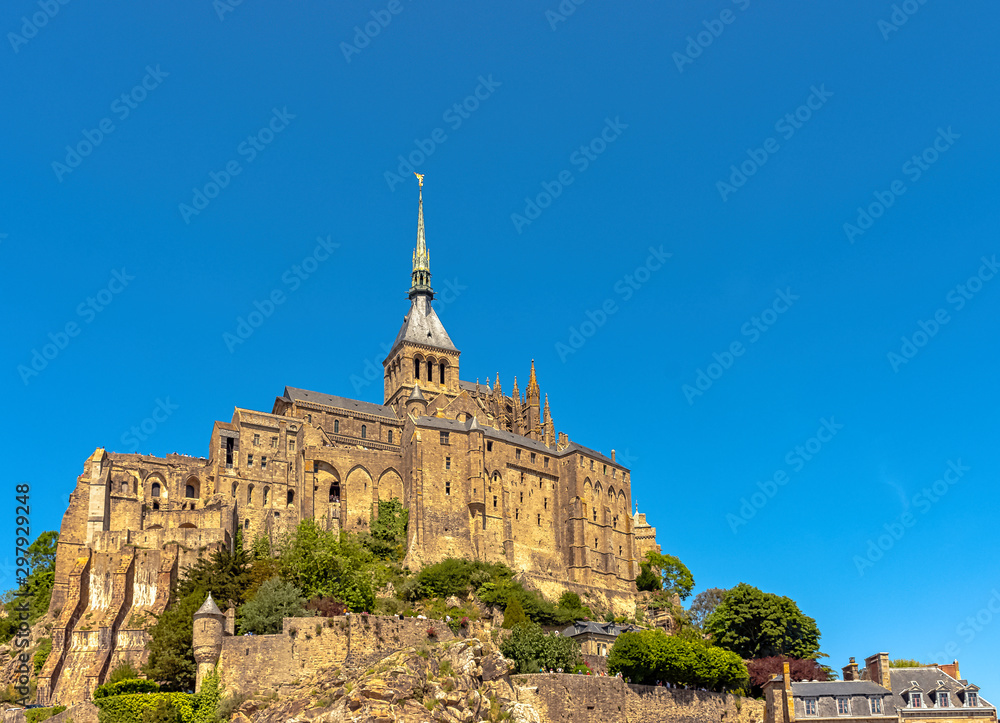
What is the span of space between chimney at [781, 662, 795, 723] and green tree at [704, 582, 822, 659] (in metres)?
13.2

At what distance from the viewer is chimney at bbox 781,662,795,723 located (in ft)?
216

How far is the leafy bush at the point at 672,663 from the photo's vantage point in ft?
224

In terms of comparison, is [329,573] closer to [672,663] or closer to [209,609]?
[209,609]

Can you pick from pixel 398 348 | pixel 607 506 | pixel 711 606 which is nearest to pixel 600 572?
pixel 607 506

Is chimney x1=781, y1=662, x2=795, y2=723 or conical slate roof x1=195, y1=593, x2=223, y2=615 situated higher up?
conical slate roof x1=195, y1=593, x2=223, y2=615

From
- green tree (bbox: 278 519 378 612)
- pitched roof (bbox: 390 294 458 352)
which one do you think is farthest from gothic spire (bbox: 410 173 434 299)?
green tree (bbox: 278 519 378 612)

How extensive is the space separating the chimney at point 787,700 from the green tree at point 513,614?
18938 millimetres

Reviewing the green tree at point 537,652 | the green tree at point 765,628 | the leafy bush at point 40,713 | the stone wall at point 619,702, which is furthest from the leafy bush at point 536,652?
the leafy bush at point 40,713

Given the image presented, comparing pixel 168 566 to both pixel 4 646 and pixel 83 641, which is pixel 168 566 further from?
pixel 4 646

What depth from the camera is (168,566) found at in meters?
79.0

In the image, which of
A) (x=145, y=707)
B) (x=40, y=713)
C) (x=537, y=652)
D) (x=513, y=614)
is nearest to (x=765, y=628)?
(x=513, y=614)

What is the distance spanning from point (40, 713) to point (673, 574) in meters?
59.5

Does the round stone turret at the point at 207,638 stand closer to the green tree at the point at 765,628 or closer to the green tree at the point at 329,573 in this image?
the green tree at the point at 329,573

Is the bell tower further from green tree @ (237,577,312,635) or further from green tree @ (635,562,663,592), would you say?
green tree @ (237,577,312,635)
